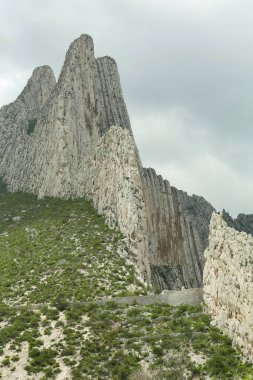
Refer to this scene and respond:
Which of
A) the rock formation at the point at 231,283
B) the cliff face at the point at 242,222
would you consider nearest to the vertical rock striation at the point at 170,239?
the cliff face at the point at 242,222

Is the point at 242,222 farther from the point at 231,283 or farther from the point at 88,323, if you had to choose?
the point at 231,283

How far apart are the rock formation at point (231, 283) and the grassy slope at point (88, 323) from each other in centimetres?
119

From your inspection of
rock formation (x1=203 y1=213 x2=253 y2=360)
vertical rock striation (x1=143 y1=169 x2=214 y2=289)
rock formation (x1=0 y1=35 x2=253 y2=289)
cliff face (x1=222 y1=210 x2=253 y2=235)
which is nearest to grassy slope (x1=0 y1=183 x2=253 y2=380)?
rock formation (x1=203 y1=213 x2=253 y2=360)

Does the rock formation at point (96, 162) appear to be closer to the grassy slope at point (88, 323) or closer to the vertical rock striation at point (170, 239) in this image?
the vertical rock striation at point (170, 239)

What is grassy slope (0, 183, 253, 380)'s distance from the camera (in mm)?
40094

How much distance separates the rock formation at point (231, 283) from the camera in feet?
129

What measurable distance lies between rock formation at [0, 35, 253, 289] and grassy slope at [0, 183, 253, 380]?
6.26 m

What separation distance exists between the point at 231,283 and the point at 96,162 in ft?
163

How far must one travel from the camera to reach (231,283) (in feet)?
141

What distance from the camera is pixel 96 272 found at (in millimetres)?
60625

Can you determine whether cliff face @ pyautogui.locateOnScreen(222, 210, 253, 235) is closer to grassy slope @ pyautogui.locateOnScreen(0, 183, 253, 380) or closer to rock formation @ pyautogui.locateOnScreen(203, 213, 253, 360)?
grassy slope @ pyautogui.locateOnScreen(0, 183, 253, 380)

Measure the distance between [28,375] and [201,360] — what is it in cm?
1263

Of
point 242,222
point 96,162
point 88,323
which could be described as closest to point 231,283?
point 88,323

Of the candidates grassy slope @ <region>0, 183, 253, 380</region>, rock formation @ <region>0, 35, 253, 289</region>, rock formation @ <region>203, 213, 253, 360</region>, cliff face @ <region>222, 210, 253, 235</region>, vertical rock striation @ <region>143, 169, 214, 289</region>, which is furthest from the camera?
cliff face @ <region>222, 210, 253, 235</region>
